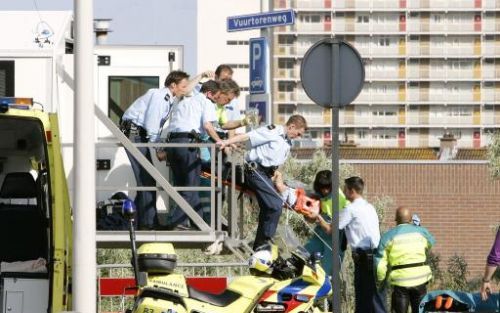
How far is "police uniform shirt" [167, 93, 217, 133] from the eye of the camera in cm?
1361

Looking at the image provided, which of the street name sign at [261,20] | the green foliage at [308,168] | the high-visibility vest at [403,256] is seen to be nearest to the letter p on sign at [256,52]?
the street name sign at [261,20]

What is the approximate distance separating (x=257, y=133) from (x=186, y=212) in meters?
1.10

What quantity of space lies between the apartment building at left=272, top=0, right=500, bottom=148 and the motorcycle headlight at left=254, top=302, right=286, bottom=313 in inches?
4700

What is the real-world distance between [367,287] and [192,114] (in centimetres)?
233

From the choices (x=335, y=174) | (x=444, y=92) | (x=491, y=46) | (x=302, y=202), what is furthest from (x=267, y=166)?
(x=491, y=46)

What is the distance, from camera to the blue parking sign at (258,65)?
16.9 metres

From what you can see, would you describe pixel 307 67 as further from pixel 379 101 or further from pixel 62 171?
pixel 379 101

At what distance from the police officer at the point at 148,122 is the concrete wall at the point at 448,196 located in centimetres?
5327

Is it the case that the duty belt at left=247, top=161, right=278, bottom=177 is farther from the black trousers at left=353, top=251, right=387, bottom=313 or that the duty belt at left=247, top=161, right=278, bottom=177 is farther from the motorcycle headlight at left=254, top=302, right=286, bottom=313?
the motorcycle headlight at left=254, top=302, right=286, bottom=313

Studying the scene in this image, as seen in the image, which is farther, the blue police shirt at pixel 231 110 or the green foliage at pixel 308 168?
the green foliage at pixel 308 168

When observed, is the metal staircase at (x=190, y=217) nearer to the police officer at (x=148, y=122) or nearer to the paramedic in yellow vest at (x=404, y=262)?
the police officer at (x=148, y=122)

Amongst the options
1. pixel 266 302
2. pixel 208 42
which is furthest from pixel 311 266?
pixel 208 42

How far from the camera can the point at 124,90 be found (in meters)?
14.3

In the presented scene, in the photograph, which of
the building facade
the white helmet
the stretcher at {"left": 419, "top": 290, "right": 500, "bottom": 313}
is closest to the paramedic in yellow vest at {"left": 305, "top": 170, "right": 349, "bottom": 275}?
the white helmet
